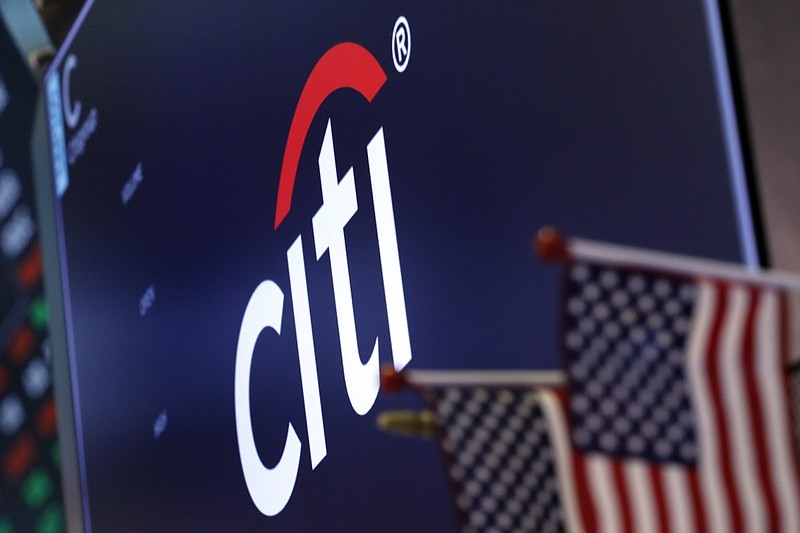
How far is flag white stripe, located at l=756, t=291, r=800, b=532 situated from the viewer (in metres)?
1.10

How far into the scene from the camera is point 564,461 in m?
1.13

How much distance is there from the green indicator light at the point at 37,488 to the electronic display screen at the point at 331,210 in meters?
0.74

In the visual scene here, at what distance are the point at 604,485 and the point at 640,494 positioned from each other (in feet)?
0.10

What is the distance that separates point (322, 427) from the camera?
8.25 ft

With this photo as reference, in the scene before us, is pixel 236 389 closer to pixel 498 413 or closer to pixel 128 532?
pixel 128 532

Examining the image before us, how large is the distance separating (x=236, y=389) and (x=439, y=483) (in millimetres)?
942

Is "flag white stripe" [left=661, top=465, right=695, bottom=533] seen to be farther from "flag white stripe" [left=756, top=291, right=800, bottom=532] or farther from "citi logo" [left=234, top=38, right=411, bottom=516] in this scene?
"citi logo" [left=234, top=38, right=411, bottom=516]

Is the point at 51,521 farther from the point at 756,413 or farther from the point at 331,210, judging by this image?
the point at 756,413

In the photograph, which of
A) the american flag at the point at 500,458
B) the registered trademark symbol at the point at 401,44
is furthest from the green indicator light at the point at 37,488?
the american flag at the point at 500,458

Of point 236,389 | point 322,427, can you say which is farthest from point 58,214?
point 322,427

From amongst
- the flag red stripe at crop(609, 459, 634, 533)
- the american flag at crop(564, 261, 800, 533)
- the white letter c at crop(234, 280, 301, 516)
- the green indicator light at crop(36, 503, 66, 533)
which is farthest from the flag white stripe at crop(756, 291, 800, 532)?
the green indicator light at crop(36, 503, 66, 533)

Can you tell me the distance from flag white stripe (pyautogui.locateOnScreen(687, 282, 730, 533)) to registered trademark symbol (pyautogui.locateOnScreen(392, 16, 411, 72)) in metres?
1.18

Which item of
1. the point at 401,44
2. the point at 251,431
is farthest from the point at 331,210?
the point at 251,431

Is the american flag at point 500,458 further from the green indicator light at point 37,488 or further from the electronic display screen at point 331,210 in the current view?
the green indicator light at point 37,488
